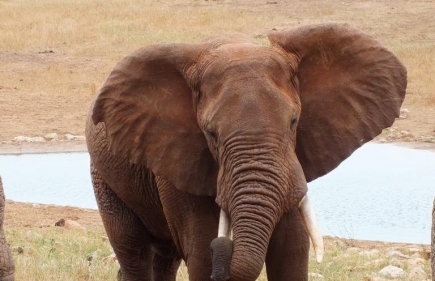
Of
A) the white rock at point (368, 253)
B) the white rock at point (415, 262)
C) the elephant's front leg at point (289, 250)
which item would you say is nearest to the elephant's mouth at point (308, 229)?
the elephant's front leg at point (289, 250)

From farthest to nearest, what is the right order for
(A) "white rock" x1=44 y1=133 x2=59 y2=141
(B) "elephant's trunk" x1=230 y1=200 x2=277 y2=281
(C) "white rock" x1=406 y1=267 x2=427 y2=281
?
(A) "white rock" x1=44 y1=133 x2=59 y2=141 → (C) "white rock" x1=406 y1=267 x2=427 y2=281 → (B) "elephant's trunk" x1=230 y1=200 x2=277 y2=281

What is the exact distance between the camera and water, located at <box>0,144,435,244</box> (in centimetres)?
1070

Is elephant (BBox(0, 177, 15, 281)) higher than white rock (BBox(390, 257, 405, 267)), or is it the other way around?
elephant (BBox(0, 177, 15, 281))

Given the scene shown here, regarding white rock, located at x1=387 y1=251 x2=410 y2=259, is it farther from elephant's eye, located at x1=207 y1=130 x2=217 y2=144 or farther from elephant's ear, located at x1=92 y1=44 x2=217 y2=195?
elephant's eye, located at x1=207 y1=130 x2=217 y2=144

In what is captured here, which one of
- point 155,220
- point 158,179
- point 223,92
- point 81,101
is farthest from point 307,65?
point 81,101

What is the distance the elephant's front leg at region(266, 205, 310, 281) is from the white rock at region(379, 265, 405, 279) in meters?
2.28

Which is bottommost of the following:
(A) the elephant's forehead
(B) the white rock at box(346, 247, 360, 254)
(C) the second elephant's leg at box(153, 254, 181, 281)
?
(B) the white rock at box(346, 247, 360, 254)

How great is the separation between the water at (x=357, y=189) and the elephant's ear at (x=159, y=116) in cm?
524

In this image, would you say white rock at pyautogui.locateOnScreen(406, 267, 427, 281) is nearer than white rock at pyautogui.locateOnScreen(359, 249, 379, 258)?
Yes

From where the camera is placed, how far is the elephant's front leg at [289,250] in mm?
4688

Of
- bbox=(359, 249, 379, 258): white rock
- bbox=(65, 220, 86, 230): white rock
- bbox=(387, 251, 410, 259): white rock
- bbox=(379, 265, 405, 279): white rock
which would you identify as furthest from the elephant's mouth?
bbox=(65, 220, 86, 230): white rock

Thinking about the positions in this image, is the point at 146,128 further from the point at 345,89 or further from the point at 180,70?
the point at 345,89

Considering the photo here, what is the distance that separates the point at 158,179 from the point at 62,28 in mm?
21640

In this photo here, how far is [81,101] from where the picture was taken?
18.9 meters
